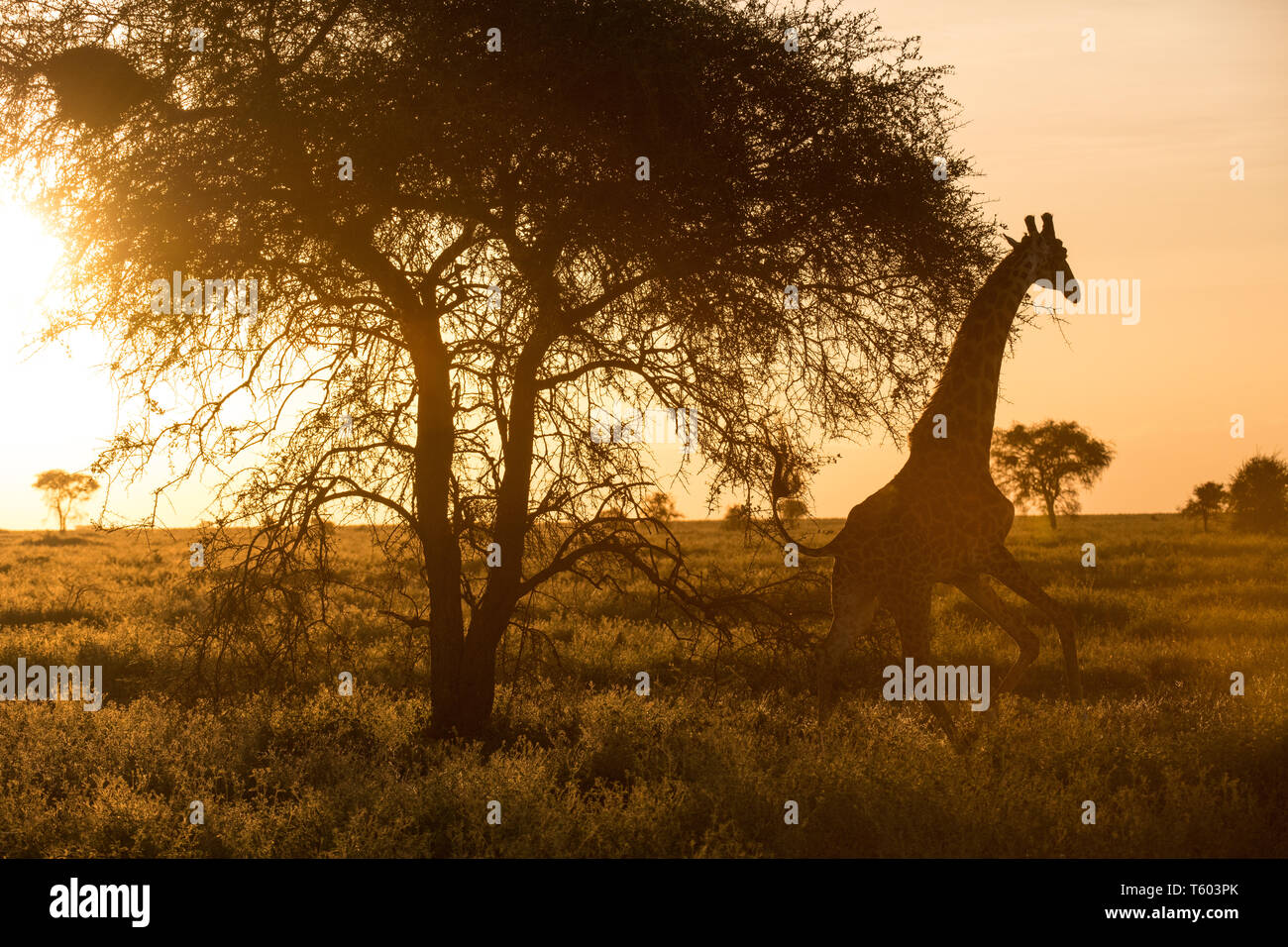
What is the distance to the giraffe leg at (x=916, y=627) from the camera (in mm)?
8938

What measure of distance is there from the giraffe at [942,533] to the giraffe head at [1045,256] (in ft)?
0.93

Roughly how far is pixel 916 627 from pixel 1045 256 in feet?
12.0

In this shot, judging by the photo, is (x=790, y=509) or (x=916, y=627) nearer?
(x=916, y=627)

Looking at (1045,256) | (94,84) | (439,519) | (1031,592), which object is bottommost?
(1031,592)

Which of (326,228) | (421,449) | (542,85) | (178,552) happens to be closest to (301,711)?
(421,449)

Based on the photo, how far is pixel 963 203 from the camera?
9.94 m

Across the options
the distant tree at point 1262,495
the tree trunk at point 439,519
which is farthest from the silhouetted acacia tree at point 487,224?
the distant tree at point 1262,495

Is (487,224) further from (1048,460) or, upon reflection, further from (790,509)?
(1048,460)

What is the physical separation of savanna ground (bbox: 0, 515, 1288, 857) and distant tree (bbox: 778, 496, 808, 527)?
633 mm

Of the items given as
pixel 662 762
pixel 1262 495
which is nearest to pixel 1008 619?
pixel 662 762

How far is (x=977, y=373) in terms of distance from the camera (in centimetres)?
948

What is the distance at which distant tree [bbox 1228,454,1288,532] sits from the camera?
40.5 metres

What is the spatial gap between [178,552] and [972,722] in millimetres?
36547
